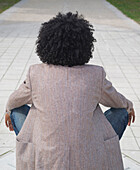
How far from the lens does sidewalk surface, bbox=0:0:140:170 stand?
333cm

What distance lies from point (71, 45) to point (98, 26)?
33.8ft

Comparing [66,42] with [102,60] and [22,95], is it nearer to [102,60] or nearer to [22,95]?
[22,95]

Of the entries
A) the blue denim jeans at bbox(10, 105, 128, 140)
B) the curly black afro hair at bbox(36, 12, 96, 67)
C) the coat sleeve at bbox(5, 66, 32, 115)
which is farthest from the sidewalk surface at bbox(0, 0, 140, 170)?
the curly black afro hair at bbox(36, 12, 96, 67)

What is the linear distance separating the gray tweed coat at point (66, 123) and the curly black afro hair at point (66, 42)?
0.05m

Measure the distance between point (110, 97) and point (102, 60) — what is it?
5073mm

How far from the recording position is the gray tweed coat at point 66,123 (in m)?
1.79

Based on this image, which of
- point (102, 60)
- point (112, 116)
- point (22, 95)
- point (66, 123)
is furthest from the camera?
point (102, 60)

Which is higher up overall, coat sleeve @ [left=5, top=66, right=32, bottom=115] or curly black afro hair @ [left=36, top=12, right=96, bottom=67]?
curly black afro hair @ [left=36, top=12, right=96, bottom=67]

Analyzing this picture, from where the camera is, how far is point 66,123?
178 centimetres

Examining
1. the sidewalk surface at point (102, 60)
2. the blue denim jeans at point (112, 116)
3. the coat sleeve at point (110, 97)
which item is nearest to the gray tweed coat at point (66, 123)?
the coat sleeve at point (110, 97)

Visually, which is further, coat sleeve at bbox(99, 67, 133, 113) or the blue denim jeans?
the blue denim jeans

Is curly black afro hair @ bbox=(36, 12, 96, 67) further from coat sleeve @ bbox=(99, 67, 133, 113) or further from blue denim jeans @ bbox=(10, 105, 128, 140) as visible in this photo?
blue denim jeans @ bbox=(10, 105, 128, 140)

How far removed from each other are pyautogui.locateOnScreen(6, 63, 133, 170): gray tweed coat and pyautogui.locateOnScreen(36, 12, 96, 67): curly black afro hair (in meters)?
0.05

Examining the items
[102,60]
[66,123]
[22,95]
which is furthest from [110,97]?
[102,60]
